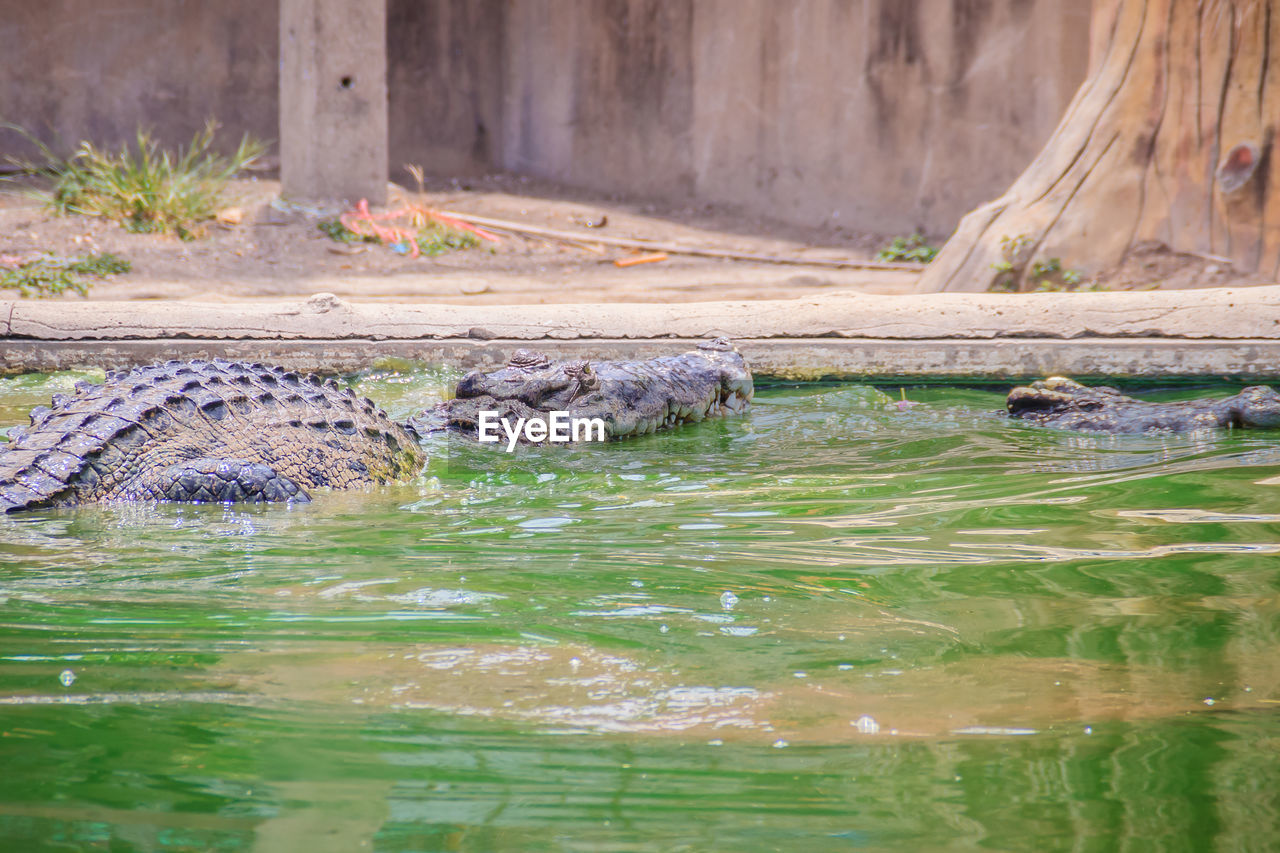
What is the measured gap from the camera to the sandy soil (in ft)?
26.7

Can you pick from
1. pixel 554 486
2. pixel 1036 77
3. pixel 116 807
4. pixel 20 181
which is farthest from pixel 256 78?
pixel 116 807

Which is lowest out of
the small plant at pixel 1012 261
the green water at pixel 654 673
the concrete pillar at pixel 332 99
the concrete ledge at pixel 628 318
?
the green water at pixel 654 673

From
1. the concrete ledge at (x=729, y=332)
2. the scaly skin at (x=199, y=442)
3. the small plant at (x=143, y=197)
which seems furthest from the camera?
the small plant at (x=143, y=197)

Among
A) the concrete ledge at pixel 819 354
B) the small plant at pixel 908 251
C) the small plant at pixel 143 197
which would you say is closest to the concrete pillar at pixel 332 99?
the small plant at pixel 143 197

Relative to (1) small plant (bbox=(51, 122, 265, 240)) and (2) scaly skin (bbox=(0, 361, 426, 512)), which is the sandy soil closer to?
(1) small plant (bbox=(51, 122, 265, 240))

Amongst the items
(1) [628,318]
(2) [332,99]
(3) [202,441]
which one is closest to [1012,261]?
(1) [628,318]

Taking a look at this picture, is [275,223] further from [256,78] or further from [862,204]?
[862,204]

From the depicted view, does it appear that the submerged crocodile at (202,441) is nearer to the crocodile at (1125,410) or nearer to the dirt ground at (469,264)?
the crocodile at (1125,410)

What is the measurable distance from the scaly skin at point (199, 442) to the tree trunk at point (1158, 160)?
15.0 ft

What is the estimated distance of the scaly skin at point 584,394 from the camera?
167 inches

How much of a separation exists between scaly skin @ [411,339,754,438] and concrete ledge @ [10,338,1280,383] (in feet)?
2.34

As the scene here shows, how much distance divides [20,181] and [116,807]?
1116cm

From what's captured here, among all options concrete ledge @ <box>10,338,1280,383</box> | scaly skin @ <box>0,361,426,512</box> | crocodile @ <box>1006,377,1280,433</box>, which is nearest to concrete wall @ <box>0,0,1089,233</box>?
concrete ledge @ <box>10,338,1280,383</box>

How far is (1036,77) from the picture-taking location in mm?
9750
